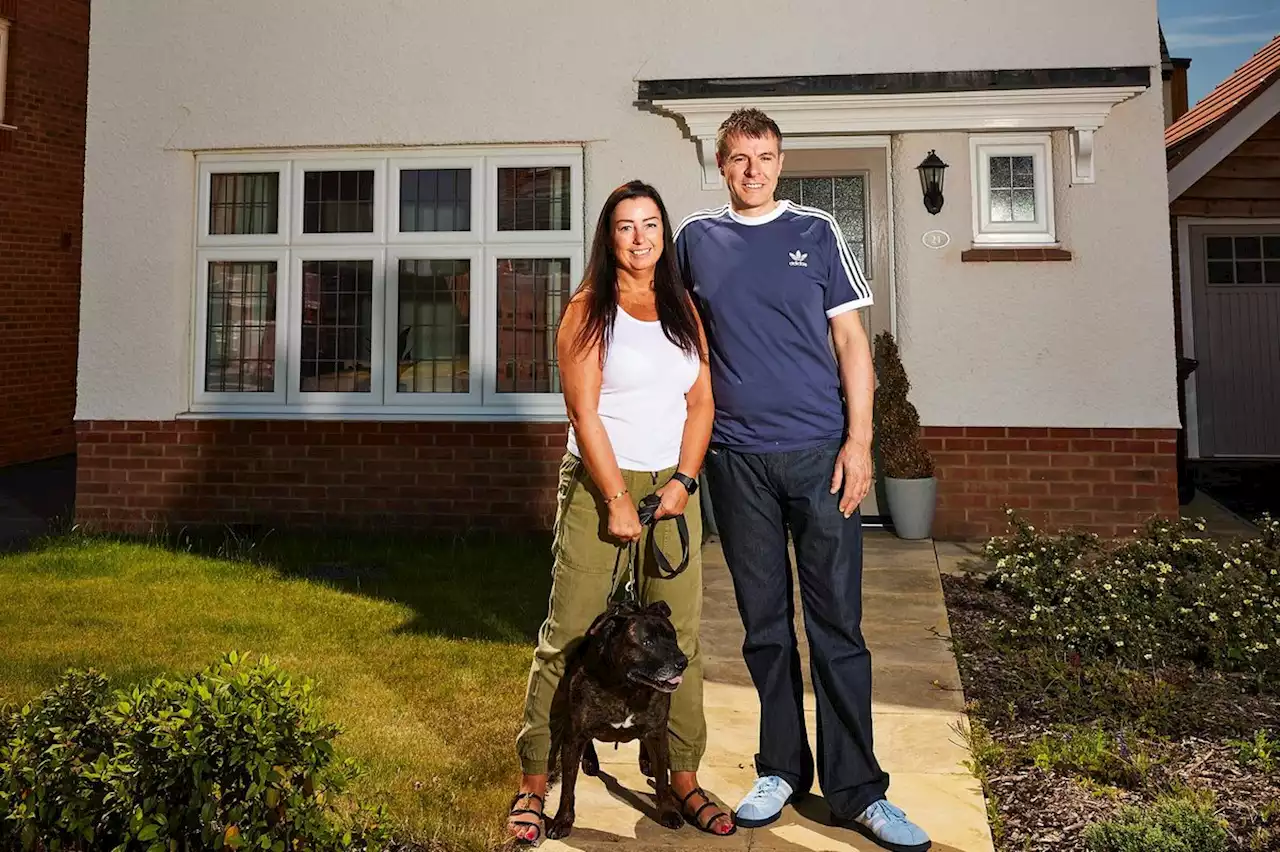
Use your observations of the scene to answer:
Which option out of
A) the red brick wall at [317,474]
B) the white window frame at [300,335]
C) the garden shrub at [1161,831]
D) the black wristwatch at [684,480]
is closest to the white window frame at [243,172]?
the white window frame at [300,335]

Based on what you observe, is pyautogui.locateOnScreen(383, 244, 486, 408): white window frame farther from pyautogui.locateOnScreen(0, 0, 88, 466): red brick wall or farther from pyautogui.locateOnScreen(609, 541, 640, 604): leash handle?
pyautogui.locateOnScreen(0, 0, 88, 466): red brick wall

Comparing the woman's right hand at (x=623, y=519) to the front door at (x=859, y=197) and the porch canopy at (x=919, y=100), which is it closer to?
the porch canopy at (x=919, y=100)

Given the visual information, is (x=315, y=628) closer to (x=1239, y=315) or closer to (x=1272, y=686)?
(x=1272, y=686)

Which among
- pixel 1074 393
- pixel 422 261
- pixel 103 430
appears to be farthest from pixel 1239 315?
pixel 103 430

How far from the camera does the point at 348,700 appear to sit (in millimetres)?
3738

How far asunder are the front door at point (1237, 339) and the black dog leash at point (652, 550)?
30.1 ft

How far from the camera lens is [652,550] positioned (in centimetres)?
258

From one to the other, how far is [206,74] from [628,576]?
21.7 feet

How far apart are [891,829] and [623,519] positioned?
42.4 inches

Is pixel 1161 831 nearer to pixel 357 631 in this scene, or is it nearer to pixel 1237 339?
pixel 357 631

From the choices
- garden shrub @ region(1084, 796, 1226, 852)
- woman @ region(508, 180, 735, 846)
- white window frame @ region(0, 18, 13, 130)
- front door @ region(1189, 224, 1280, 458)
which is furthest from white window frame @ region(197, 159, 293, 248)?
front door @ region(1189, 224, 1280, 458)

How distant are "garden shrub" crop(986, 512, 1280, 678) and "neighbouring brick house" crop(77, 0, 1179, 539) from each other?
929 millimetres

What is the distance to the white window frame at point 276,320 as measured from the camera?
24.6ft

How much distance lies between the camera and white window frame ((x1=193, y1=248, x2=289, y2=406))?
748cm
